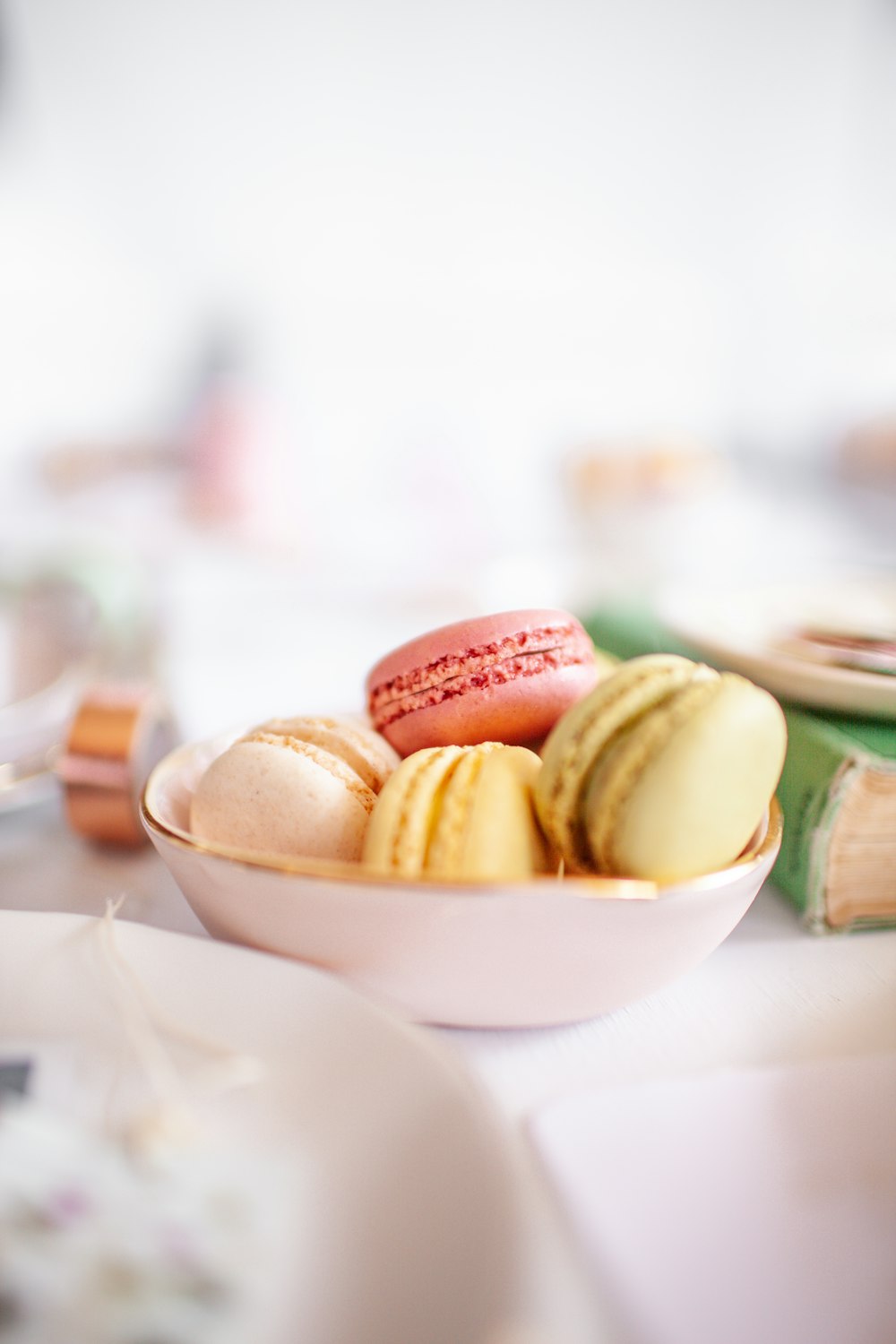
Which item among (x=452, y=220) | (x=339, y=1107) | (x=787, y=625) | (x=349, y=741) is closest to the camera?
(x=339, y=1107)

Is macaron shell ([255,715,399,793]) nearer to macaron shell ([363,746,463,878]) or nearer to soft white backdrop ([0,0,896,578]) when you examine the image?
macaron shell ([363,746,463,878])

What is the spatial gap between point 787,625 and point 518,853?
0.96ft

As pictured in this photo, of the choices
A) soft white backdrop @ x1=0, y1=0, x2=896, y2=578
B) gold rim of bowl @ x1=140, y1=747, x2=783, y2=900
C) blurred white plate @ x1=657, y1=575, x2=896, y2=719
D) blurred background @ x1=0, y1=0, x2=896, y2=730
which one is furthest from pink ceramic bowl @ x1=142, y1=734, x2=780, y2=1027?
soft white backdrop @ x1=0, y1=0, x2=896, y2=578

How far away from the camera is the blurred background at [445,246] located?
2.07 m

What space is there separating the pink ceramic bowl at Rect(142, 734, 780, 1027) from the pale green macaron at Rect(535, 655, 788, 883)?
11 millimetres

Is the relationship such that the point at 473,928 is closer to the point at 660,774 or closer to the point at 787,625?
the point at 660,774

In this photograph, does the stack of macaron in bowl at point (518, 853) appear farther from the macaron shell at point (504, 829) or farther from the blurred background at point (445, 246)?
the blurred background at point (445, 246)

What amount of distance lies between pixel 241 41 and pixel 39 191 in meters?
0.56

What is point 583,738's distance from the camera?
0.29m

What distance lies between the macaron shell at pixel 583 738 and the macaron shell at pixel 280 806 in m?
0.06

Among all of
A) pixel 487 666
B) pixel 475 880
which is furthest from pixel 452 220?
pixel 475 880

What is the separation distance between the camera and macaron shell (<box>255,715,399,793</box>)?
1.11ft

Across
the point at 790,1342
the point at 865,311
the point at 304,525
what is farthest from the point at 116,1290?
the point at 865,311

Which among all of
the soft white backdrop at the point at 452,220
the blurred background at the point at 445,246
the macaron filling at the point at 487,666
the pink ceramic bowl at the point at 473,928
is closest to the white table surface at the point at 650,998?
the pink ceramic bowl at the point at 473,928
